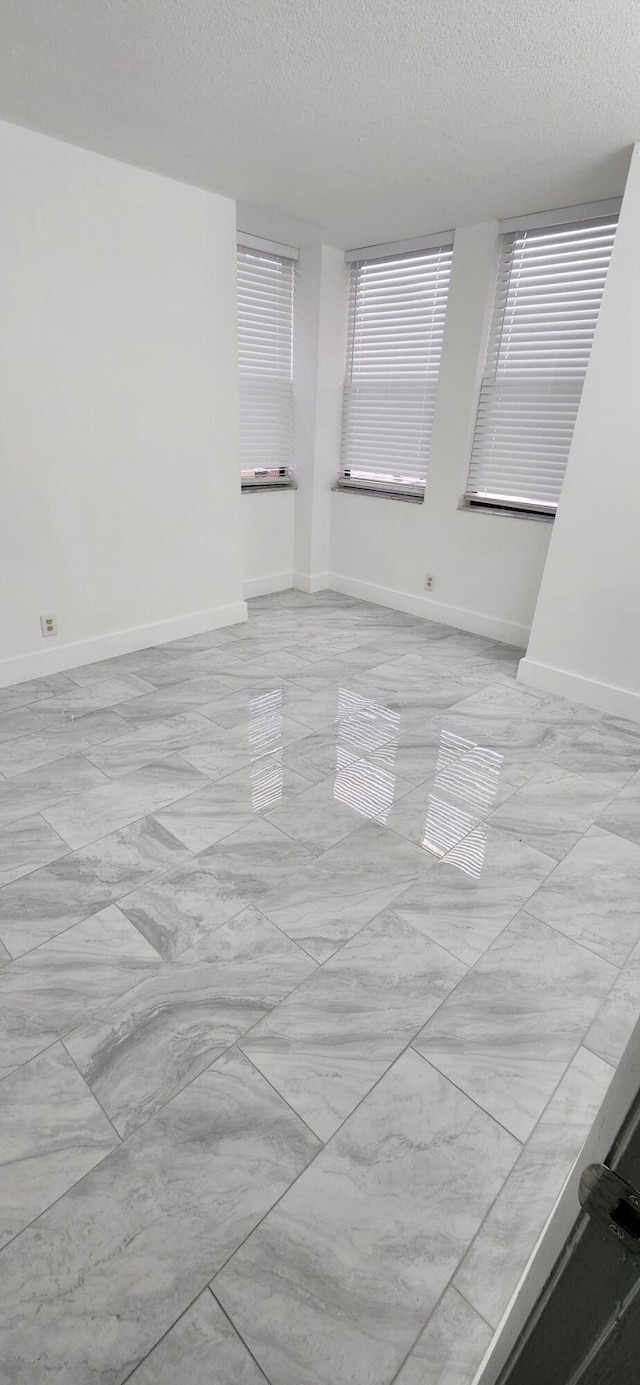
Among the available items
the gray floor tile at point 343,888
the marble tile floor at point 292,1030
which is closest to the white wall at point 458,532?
the marble tile floor at point 292,1030

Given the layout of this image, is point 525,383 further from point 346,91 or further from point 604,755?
point 604,755

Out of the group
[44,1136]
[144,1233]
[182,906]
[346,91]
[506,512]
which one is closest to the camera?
[144,1233]

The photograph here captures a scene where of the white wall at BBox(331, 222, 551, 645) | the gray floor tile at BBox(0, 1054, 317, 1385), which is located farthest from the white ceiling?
the gray floor tile at BBox(0, 1054, 317, 1385)

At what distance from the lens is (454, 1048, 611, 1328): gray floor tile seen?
1.06m

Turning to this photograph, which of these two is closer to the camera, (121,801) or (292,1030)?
(292,1030)

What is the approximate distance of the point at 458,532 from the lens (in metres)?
4.14

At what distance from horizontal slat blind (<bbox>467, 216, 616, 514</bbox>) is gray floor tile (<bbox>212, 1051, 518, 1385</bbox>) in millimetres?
3323

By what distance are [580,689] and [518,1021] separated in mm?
2152

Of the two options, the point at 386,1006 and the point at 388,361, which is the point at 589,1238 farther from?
the point at 388,361

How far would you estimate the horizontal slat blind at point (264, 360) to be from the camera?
409cm

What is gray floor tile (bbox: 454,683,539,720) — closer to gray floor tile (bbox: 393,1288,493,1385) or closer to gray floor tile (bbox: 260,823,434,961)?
gray floor tile (bbox: 260,823,434,961)

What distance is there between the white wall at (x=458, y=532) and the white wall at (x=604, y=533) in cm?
62

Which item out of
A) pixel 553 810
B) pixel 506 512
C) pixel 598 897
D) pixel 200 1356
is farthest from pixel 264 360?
pixel 200 1356

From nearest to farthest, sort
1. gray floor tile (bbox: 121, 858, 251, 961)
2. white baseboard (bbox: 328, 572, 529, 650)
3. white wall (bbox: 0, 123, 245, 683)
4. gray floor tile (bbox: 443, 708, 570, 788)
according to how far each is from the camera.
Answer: gray floor tile (bbox: 121, 858, 251, 961), gray floor tile (bbox: 443, 708, 570, 788), white wall (bbox: 0, 123, 245, 683), white baseboard (bbox: 328, 572, 529, 650)
